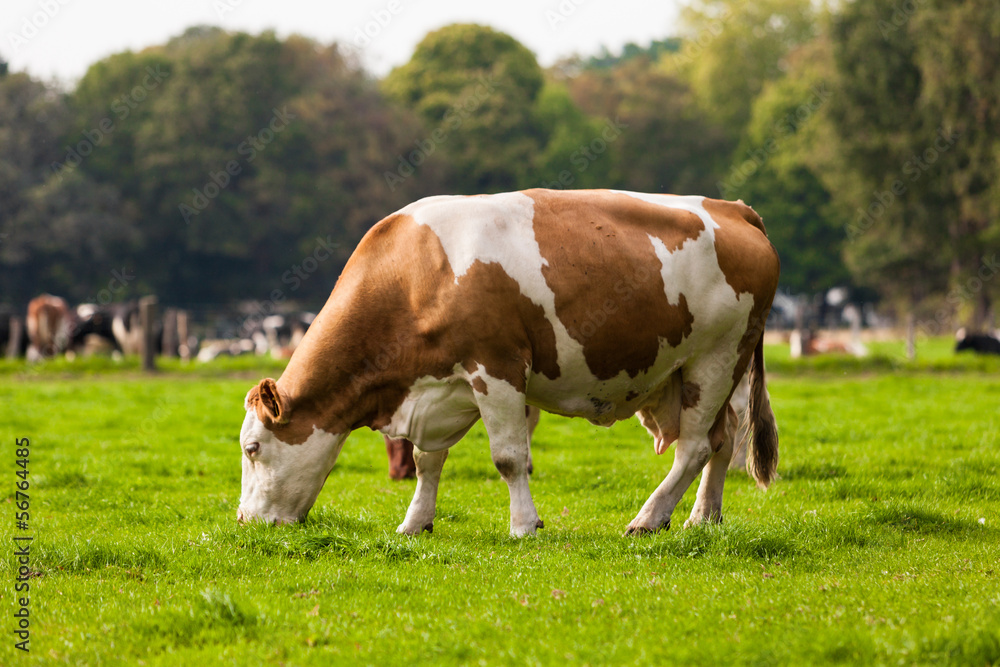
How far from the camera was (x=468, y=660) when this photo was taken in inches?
170

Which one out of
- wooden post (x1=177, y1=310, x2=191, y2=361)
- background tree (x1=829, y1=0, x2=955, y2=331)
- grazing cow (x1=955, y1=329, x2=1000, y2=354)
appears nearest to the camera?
grazing cow (x1=955, y1=329, x2=1000, y2=354)

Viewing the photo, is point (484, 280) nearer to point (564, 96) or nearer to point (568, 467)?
point (568, 467)

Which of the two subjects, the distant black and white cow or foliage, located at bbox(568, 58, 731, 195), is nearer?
the distant black and white cow

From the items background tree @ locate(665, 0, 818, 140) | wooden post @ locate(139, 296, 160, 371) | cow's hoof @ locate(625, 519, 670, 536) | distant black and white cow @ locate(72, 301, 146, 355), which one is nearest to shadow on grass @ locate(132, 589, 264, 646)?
cow's hoof @ locate(625, 519, 670, 536)

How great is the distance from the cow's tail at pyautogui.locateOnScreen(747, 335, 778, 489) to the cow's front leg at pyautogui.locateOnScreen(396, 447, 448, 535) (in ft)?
8.10

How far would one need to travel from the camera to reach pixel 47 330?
29.6m

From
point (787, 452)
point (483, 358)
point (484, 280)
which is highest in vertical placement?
point (484, 280)

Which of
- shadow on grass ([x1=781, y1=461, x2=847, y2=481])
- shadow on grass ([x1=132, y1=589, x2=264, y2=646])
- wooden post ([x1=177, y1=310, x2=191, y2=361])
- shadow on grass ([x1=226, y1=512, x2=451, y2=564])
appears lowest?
wooden post ([x1=177, y1=310, x2=191, y2=361])

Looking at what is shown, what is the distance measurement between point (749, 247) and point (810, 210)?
56.6 meters

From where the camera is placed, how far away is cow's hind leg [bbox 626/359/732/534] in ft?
23.0

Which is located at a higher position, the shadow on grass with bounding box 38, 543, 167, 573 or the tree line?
the tree line

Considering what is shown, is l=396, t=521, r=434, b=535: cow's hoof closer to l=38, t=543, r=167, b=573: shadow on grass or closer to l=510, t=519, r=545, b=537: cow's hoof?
l=510, t=519, r=545, b=537: cow's hoof

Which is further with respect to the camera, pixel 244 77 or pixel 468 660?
pixel 244 77

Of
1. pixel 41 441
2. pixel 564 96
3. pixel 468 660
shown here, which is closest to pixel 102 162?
pixel 564 96
